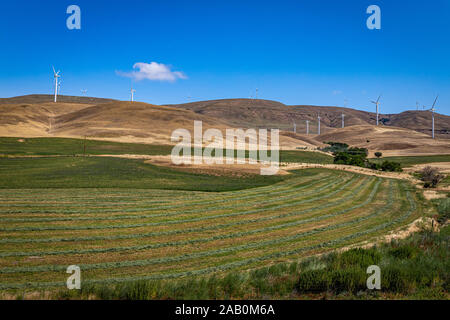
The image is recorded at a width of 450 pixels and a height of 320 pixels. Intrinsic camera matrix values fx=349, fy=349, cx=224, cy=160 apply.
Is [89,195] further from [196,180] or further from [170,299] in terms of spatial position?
[170,299]

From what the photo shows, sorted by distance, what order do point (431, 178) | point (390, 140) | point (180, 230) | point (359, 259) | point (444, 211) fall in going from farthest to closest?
point (390, 140) < point (431, 178) < point (444, 211) < point (180, 230) < point (359, 259)

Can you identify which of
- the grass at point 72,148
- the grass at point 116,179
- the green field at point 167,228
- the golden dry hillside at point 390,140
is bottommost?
the green field at point 167,228

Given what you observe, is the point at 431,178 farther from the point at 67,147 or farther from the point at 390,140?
the point at 390,140

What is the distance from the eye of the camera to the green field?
530 inches

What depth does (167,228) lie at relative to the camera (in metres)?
19.1

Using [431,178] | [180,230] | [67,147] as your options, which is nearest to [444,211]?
[180,230]

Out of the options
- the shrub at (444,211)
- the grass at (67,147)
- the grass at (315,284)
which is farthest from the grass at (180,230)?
the grass at (67,147)

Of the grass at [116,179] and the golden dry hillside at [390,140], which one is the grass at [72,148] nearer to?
the grass at [116,179]

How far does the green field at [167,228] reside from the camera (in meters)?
13.5

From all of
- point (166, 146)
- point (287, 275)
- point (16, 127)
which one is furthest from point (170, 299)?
point (16, 127)

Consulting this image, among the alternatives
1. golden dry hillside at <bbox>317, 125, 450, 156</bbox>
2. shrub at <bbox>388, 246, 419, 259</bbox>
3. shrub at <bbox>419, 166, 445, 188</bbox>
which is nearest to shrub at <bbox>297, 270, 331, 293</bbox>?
shrub at <bbox>388, 246, 419, 259</bbox>

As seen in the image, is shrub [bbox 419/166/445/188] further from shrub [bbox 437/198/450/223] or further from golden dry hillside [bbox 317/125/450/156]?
golden dry hillside [bbox 317/125/450/156]

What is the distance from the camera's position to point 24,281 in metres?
11.6
